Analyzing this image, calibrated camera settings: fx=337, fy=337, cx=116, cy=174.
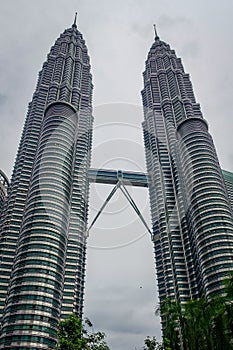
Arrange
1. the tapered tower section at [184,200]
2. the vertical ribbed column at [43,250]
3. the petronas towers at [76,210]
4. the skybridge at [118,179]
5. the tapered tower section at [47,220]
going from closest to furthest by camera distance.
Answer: the vertical ribbed column at [43,250] < the tapered tower section at [47,220] < the petronas towers at [76,210] < the tapered tower section at [184,200] < the skybridge at [118,179]

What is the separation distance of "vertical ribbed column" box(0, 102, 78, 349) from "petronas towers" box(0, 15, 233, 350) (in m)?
0.28

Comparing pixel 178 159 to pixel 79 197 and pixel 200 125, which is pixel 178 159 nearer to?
pixel 200 125

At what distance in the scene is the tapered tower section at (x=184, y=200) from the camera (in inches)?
4117

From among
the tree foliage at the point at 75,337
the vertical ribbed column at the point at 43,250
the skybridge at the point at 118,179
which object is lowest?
the tree foliage at the point at 75,337

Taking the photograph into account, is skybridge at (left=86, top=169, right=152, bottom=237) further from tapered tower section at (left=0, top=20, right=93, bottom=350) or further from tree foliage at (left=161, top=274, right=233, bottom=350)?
tree foliage at (left=161, top=274, right=233, bottom=350)

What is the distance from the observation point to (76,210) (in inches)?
4993

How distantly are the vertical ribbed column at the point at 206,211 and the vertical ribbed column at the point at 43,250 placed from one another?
141 feet

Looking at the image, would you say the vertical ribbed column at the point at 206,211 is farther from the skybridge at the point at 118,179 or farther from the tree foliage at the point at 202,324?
the tree foliage at the point at 202,324

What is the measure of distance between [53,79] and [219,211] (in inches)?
4342

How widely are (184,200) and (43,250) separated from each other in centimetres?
5667

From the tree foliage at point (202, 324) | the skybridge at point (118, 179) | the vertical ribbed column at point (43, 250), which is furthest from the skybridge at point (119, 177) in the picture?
the tree foliage at point (202, 324)

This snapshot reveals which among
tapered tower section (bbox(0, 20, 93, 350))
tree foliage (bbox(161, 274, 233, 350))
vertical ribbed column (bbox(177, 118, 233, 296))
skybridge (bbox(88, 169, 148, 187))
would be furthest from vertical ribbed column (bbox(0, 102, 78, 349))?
tree foliage (bbox(161, 274, 233, 350))

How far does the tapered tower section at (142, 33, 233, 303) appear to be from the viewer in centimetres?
10458

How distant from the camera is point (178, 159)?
14438cm
